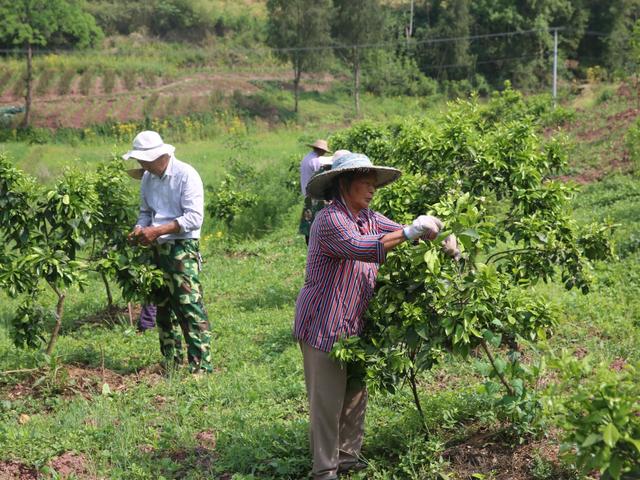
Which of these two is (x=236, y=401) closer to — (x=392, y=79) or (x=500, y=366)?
(x=500, y=366)

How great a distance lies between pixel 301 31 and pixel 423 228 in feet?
121

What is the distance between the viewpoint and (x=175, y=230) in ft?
19.9

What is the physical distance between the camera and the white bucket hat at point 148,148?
5992 millimetres

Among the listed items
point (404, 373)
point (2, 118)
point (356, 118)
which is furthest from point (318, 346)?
point (356, 118)

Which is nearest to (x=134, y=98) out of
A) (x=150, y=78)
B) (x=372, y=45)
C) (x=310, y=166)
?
Result: (x=150, y=78)

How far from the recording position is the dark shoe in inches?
170

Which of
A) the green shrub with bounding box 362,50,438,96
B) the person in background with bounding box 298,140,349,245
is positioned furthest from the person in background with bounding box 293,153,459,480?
the green shrub with bounding box 362,50,438,96

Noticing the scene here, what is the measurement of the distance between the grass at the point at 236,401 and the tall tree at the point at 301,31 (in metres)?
30.8

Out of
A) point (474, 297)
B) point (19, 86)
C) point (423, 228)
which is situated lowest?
A: point (19, 86)

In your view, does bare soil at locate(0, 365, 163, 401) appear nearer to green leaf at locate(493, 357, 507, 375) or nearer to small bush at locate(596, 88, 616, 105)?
green leaf at locate(493, 357, 507, 375)

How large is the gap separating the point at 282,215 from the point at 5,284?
9.88m

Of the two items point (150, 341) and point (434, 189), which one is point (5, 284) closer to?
point (150, 341)

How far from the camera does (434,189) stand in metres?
6.48

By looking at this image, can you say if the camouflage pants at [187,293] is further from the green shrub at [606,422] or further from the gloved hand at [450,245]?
the green shrub at [606,422]
